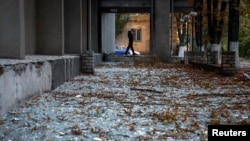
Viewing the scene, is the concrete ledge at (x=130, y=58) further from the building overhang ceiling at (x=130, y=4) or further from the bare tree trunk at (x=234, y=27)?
the bare tree trunk at (x=234, y=27)

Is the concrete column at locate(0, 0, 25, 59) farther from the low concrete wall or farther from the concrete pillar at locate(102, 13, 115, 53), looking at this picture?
the concrete pillar at locate(102, 13, 115, 53)

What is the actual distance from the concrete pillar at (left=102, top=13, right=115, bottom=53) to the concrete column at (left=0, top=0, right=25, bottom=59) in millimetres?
23024

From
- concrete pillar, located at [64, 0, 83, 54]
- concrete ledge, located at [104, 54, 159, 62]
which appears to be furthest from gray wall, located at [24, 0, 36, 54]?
concrete ledge, located at [104, 54, 159, 62]

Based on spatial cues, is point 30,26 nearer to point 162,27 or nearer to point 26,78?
point 26,78

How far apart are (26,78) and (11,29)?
4.48ft

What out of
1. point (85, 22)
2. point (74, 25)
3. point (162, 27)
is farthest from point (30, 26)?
point (162, 27)

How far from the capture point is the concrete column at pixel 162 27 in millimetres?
30438

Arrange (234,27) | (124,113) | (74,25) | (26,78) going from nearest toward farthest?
(124,113)
(26,78)
(234,27)
(74,25)

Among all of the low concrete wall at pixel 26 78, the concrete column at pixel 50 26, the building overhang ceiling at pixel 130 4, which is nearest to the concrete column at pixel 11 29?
the low concrete wall at pixel 26 78

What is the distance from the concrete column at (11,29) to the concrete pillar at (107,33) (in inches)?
906

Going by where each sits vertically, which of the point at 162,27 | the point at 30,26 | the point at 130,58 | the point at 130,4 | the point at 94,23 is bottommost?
the point at 130,58

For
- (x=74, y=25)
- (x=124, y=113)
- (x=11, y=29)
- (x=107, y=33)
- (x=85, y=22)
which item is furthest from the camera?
(x=107, y=33)

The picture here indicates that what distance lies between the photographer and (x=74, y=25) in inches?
769

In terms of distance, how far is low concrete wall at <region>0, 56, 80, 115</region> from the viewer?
26.0 feet
